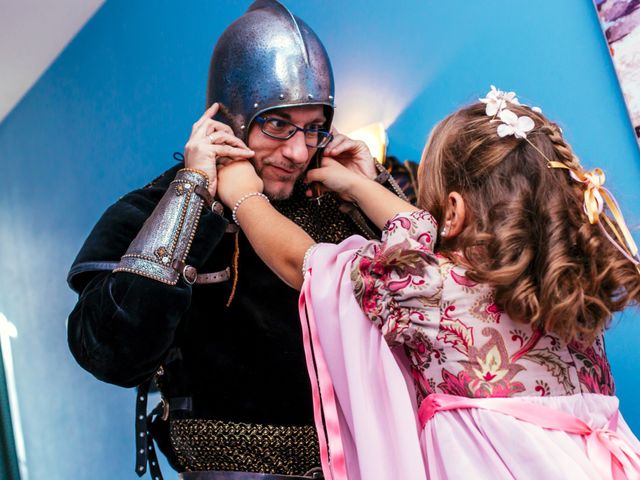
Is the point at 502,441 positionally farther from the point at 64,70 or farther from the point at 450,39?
the point at 64,70

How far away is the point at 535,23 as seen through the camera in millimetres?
1514

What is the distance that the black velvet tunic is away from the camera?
3.77ft

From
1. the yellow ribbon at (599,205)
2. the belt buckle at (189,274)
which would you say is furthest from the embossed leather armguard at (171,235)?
the yellow ribbon at (599,205)

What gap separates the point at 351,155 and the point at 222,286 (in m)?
0.44

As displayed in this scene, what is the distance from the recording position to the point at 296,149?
55.2 inches

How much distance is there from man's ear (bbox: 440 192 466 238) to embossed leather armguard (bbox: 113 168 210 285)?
0.45 m

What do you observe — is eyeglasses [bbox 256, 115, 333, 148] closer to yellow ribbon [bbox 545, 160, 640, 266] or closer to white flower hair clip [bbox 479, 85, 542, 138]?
white flower hair clip [bbox 479, 85, 542, 138]

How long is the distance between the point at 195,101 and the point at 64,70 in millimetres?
1236

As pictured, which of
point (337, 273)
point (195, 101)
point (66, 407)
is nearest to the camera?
point (337, 273)

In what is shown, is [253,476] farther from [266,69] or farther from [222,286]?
[266,69]

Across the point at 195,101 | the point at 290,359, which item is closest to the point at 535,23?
the point at 290,359

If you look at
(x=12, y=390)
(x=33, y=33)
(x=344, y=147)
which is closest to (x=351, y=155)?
(x=344, y=147)

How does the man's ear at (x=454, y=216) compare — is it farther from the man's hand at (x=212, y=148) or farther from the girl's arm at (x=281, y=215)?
the man's hand at (x=212, y=148)

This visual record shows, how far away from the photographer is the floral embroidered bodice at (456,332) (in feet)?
3.08
